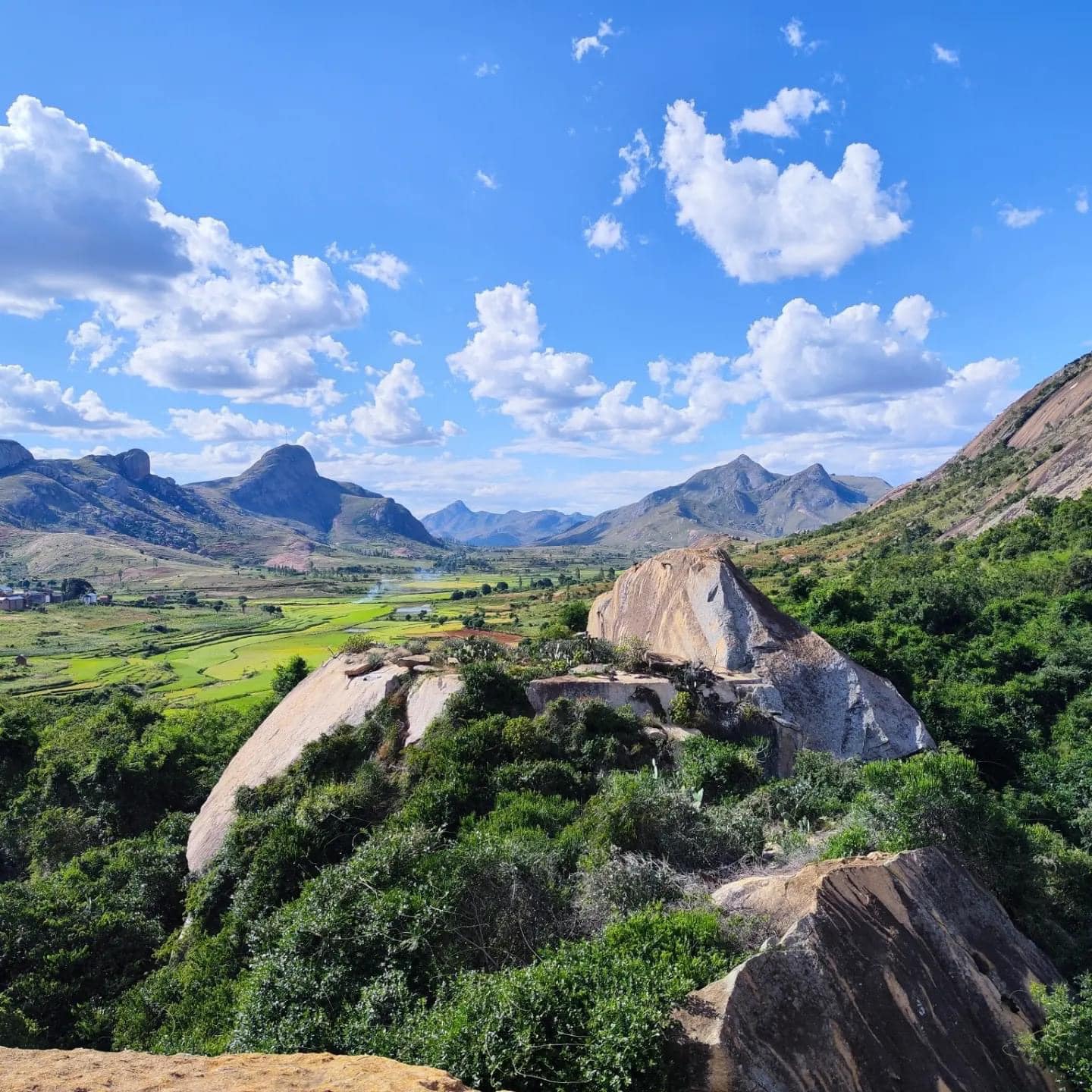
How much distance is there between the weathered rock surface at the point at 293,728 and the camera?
21625mm

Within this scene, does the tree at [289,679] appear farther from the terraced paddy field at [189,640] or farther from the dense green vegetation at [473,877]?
the terraced paddy field at [189,640]

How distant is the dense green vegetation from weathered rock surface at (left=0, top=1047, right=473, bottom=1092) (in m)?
0.81

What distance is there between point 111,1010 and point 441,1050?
39.9 feet

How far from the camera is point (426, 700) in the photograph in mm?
21938

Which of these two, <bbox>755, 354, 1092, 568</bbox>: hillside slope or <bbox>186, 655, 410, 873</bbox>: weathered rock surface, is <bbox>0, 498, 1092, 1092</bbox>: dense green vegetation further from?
<bbox>755, 354, 1092, 568</bbox>: hillside slope

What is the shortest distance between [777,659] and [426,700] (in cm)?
1259

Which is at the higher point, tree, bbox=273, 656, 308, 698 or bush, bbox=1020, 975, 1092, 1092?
bush, bbox=1020, 975, 1092, 1092

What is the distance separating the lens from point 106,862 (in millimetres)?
21766

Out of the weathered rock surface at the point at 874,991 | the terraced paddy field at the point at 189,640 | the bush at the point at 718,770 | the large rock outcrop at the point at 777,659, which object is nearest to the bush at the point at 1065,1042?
the weathered rock surface at the point at 874,991

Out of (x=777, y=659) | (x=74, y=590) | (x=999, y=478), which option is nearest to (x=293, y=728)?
(x=777, y=659)

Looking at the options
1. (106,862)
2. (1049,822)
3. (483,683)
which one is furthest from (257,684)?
(1049,822)

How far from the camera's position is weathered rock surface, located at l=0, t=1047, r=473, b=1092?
782 cm

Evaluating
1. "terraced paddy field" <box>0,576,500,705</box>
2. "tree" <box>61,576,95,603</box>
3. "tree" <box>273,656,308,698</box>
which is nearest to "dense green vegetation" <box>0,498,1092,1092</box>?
"tree" <box>273,656,308,698</box>

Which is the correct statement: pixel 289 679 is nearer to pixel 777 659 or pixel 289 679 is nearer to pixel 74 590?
pixel 777 659
